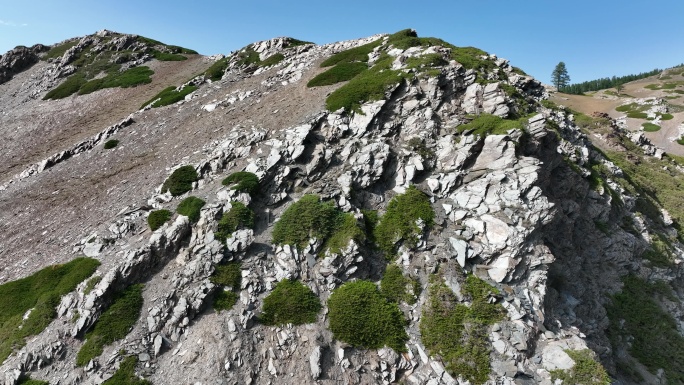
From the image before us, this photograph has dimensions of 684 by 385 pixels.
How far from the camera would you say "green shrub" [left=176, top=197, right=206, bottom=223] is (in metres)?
19.7

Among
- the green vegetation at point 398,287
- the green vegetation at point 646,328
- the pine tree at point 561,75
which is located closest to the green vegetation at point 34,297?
the green vegetation at point 398,287

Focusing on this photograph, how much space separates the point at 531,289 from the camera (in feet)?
58.9

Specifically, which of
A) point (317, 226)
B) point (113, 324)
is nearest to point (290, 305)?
point (317, 226)

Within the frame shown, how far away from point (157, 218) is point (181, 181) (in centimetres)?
395

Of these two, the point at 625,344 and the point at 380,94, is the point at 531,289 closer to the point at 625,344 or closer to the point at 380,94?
the point at 625,344

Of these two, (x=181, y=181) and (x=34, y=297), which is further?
(x=181, y=181)

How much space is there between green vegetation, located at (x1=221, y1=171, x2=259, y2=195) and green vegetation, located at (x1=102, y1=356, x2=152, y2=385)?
1027 cm

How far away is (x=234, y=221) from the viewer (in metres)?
19.3

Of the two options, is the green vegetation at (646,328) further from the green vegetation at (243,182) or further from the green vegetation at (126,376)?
the green vegetation at (126,376)

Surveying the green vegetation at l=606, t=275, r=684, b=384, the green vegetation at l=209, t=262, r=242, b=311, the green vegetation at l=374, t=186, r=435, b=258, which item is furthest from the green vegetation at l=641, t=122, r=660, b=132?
the green vegetation at l=209, t=262, r=242, b=311

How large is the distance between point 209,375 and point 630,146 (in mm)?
73023

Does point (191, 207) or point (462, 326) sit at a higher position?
point (191, 207)

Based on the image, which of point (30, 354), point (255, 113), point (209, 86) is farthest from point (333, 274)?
point (209, 86)

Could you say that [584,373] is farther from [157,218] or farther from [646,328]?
[157,218]
